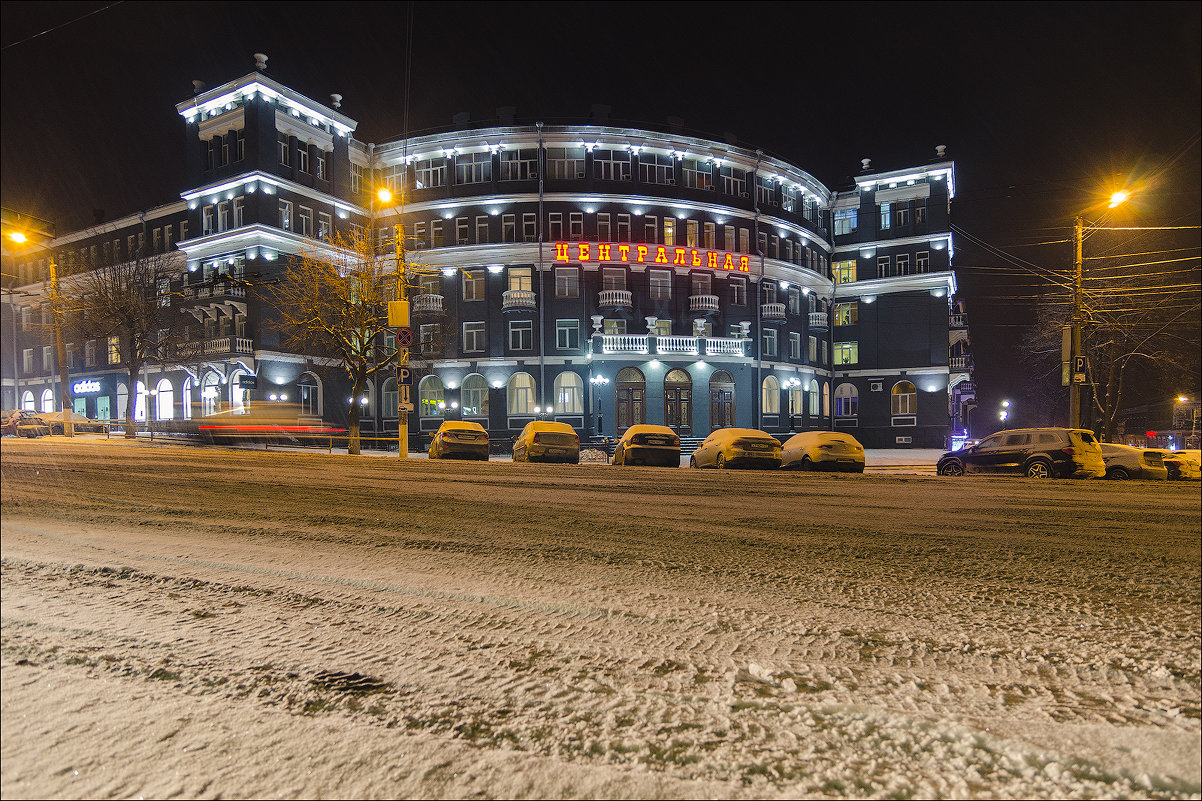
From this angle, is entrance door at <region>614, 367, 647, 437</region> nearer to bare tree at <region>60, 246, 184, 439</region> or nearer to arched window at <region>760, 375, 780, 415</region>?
arched window at <region>760, 375, 780, 415</region>

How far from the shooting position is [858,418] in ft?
154

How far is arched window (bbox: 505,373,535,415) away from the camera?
1547 inches

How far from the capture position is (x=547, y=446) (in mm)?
20641

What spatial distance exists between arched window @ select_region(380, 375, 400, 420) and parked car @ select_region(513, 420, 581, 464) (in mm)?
22799

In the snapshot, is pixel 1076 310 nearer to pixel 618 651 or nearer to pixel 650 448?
pixel 650 448

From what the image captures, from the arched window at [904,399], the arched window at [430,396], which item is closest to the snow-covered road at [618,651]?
the arched window at [430,396]

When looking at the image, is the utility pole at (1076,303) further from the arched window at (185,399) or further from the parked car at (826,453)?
the arched window at (185,399)

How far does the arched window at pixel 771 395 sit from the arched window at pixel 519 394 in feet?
52.4

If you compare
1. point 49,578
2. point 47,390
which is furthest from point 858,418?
point 47,390

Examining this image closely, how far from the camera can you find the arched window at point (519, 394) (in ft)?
129

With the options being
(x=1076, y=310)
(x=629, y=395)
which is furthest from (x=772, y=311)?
(x=1076, y=310)

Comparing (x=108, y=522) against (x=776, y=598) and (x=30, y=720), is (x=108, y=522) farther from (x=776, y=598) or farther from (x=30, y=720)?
(x=776, y=598)

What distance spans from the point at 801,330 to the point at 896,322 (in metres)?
7.28

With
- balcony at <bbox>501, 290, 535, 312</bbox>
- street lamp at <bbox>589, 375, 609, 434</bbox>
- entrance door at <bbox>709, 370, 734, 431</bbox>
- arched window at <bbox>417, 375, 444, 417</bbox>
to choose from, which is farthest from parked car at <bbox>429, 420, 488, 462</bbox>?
entrance door at <bbox>709, 370, 734, 431</bbox>
